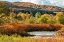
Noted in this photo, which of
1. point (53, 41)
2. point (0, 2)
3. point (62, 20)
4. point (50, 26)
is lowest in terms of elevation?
point (62, 20)

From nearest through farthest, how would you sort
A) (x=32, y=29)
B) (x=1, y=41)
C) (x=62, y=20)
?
(x=1, y=41), (x=32, y=29), (x=62, y=20)

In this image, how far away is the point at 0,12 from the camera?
39406mm

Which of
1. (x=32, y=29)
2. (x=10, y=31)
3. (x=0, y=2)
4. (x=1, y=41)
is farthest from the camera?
(x=32, y=29)

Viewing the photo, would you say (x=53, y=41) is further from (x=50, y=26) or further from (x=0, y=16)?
(x=50, y=26)

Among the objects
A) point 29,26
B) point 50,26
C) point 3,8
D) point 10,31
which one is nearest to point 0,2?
point 3,8

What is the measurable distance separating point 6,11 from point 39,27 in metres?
16.8

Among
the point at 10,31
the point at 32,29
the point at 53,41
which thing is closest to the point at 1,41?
the point at 53,41

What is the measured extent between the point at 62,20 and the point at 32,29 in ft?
119

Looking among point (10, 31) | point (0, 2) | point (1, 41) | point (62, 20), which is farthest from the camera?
point (62, 20)

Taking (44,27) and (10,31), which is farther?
(44,27)

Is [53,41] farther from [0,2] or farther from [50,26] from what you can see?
[50,26]

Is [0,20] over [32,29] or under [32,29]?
over

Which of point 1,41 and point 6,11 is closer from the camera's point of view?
point 1,41

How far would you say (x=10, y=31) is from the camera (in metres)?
36.6
